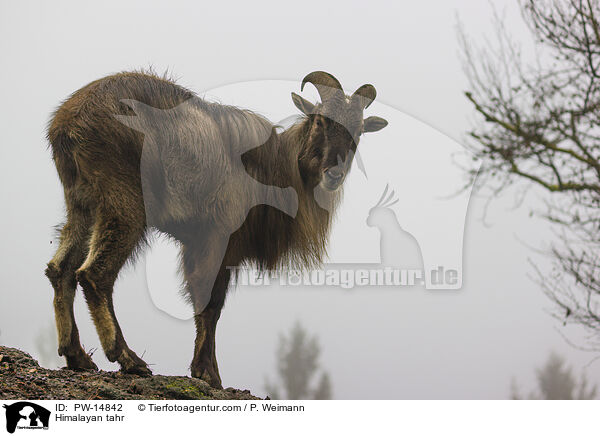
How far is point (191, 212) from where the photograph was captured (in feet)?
20.9

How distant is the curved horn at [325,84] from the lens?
669cm

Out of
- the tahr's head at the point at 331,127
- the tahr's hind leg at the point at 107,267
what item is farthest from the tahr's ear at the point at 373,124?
the tahr's hind leg at the point at 107,267

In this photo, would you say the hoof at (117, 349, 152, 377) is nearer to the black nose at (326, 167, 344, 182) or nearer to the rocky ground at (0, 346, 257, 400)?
the rocky ground at (0, 346, 257, 400)

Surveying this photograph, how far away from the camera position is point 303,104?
6.75 metres

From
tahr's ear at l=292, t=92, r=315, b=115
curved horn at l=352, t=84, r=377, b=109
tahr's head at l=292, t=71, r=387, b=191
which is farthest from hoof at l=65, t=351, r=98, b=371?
curved horn at l=352, t=84, r=377, b=109

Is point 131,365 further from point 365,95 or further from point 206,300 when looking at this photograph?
point 365,95

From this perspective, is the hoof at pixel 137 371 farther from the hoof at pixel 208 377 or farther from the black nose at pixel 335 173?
the black nose at pixel 335 173

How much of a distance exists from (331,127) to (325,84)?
1.67 ft

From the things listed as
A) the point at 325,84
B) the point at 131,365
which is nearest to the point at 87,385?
the point at 131,365

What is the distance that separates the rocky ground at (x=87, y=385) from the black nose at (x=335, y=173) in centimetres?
225

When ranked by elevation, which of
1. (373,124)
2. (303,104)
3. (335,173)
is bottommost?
(335,173)

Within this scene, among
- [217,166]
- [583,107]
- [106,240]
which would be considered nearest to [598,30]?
[583,107]
